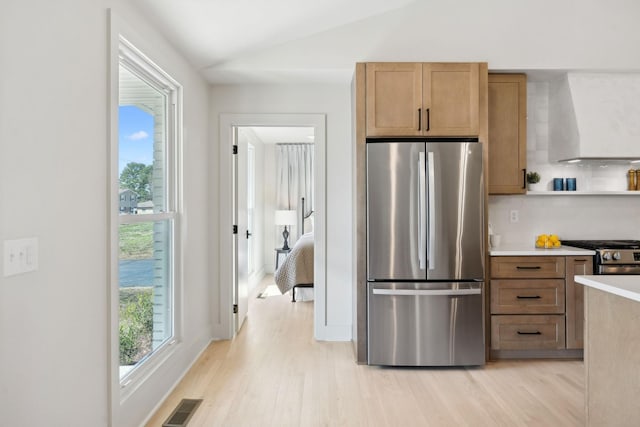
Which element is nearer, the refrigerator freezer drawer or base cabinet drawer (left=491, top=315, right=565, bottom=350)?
the refrigerator freezer drawer

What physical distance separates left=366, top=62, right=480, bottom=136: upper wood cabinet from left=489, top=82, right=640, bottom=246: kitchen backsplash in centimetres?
94

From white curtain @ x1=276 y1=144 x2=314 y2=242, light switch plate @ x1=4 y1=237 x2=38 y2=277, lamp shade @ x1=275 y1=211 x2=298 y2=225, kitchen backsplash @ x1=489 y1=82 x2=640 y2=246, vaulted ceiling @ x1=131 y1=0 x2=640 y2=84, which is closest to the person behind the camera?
light switch plate @ x1=4 y1=237 x2=38 y2=277

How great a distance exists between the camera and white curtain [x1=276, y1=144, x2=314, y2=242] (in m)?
7.82

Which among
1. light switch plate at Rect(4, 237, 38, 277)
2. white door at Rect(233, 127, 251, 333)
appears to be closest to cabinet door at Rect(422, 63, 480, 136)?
white door at Rect(233, 127, 251, 333)

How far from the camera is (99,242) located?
1891mm

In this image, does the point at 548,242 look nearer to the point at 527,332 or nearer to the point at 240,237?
the point at 527,332

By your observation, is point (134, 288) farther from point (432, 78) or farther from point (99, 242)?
point (432, 78)

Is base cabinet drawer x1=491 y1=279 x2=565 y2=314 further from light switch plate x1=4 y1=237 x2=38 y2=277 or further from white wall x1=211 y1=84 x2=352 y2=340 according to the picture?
light switch plate x1=4 y1=237 x2=38 y2=277

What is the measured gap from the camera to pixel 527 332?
3262mm

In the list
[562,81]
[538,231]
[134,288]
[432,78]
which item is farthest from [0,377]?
[562,81]

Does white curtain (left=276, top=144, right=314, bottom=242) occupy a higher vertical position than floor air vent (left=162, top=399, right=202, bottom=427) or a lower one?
higher

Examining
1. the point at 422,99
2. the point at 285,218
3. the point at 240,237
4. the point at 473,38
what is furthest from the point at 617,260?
the point at 285,218

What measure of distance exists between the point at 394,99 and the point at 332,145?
81cm

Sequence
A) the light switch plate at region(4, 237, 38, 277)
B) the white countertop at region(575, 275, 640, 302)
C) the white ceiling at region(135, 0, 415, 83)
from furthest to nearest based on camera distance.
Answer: the white ceiling at region(135, 0, 415, 83) < the white countertop at region(575, 275, 640, 302) < the light switch plate at region(4, 237, 38, 277)
